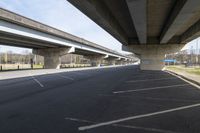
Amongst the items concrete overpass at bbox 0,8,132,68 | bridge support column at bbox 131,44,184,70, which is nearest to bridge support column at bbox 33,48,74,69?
concrete overpass at bbox 0,8,132,68

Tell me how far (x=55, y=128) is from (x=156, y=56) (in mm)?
37053

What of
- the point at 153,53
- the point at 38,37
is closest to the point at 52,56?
the point at 38,37

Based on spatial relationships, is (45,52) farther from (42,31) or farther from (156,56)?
(156,56)

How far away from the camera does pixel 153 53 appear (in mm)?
39906

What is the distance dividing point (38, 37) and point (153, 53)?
21424 mm

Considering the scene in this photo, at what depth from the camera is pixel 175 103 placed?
879 cm

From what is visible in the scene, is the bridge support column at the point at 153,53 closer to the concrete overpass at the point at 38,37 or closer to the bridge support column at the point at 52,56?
the concrete overpass at the point at 38,37

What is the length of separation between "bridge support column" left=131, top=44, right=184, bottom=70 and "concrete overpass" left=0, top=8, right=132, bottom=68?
1385 cm

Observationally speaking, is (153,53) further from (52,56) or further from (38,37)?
(52,56)

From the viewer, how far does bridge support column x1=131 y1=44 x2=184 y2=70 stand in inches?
1454

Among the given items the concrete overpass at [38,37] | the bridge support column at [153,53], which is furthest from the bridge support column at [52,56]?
the bridge support column at [153,53]

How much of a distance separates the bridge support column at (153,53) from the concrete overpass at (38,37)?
13846mm

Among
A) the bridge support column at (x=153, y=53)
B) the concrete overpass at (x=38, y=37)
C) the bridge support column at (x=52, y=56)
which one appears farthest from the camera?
the bridge support column at (x=52, y=56)

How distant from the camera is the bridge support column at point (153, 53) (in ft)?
121
